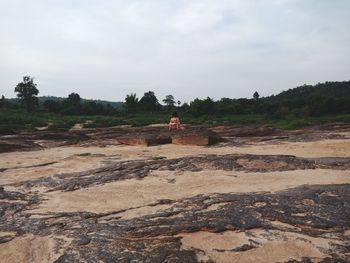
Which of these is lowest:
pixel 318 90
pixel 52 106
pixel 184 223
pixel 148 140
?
pixel 184 223

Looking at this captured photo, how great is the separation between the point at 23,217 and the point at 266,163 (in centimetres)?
552

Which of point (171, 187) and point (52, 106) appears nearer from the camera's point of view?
point (171, 187)

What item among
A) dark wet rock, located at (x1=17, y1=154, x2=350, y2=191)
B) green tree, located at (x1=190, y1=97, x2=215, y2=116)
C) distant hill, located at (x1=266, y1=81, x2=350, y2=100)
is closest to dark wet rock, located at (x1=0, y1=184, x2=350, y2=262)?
dark wet rock, located at (x1=17, y1=154, x2=350, y2=191)

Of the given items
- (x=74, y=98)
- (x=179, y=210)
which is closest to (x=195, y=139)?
(x=179, y=210)

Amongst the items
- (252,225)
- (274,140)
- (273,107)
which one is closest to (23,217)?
(252,225)

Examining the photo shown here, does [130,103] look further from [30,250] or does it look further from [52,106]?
[30,250]

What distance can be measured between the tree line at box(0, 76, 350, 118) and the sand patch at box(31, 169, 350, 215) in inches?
1146

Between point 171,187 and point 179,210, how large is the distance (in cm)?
175

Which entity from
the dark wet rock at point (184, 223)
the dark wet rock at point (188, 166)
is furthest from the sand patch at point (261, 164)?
the dark wet rock at point (184, 223)

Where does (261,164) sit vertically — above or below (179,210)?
above

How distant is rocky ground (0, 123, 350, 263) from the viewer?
4914mm

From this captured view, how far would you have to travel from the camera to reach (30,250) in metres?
5.18

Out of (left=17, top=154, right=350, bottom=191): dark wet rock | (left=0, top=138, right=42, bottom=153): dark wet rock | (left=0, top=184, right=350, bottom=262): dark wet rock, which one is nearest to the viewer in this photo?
(left=0, top=184, right=350, bottom=262): dark wet rock

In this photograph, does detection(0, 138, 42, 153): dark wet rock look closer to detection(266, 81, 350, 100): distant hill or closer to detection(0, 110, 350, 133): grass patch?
detection(0, 110, 350, 133): grass patch
